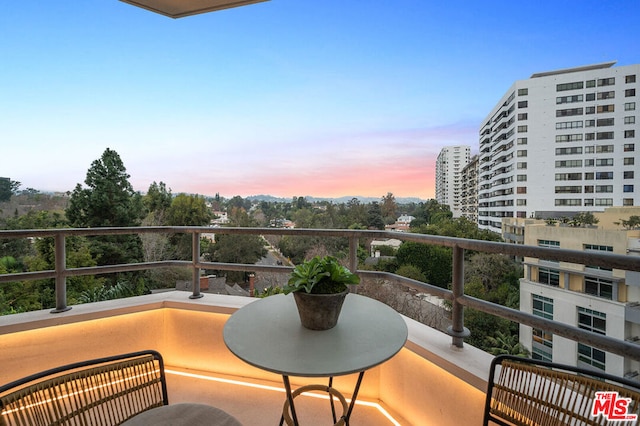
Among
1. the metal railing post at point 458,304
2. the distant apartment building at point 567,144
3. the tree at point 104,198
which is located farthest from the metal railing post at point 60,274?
the distant apartment building at point 567,144

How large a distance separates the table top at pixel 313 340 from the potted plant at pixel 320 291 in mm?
44

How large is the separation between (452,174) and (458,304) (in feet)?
120

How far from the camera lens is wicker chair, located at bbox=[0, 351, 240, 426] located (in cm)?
82

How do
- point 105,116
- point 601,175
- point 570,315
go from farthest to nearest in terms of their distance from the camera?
point 601,175 < point 105,116 < point 570,315

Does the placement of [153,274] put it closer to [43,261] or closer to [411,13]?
[43,261]

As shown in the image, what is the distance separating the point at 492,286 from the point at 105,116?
15.2m

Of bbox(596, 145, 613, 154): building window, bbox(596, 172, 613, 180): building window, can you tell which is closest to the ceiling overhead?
bbox(596, 172, 613, 180): building window

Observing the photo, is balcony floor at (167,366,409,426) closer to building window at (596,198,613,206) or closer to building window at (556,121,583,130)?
building window at (596,198,613,206)

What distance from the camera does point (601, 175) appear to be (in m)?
16.8

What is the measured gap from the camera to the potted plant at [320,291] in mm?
1066

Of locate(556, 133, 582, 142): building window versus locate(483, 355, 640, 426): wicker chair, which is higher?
locate(556, 133, 582, 142): building window

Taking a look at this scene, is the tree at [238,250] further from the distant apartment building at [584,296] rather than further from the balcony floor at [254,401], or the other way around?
the balcony floor at [254,401]

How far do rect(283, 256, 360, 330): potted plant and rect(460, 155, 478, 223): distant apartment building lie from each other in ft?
102

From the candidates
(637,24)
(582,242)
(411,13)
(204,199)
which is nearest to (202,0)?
(582,242)
